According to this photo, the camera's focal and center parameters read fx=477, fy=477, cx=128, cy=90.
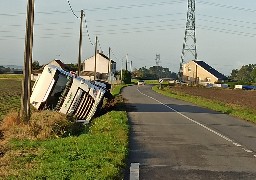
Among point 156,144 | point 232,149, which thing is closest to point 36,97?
point 156,144

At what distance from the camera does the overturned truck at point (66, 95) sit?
23.0 metres

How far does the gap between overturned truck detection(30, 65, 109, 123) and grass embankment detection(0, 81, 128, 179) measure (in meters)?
7.48

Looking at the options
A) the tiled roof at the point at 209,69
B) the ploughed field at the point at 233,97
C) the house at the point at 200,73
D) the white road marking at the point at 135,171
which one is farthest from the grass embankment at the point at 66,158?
the tiled roof at the point at 209,69

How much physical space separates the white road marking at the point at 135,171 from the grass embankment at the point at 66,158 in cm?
21

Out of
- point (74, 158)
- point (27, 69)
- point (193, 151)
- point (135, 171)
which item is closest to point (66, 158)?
point (74, 158)

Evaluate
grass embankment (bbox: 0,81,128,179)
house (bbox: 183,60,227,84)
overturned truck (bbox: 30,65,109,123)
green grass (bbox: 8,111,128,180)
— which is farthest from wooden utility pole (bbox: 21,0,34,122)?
house (bbox: 183,60,227,84)

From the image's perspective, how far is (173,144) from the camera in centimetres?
1394

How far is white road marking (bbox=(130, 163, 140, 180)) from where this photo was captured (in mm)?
8990

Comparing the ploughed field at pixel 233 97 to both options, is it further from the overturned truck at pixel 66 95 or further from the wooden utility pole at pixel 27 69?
the wooden utility pole at pixel 27 69

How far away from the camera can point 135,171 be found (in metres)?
9.58

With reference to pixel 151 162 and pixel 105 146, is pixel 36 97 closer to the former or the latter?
pixel 105 146

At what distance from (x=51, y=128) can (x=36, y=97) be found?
796 cm

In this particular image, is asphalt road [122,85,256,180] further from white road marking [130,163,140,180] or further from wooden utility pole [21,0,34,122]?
wooden utility pole [21,0,34,122]

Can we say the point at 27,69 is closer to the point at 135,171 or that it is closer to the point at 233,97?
the point at 135,171
